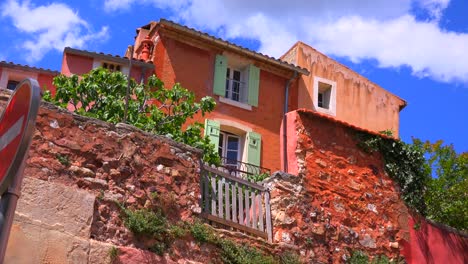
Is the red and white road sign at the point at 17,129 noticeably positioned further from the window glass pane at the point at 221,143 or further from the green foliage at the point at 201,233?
the window glass pane at the point at 221,143

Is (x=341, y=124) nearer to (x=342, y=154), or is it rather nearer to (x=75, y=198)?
(x=342, y=154)

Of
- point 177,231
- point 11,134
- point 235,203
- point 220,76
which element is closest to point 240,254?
point 235,203

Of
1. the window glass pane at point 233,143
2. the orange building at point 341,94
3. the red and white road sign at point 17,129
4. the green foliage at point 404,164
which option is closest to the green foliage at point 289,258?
the green foliage at point 404,164

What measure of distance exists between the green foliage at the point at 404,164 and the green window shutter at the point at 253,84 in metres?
8.07

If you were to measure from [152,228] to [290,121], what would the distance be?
423cm

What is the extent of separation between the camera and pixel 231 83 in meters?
21.1

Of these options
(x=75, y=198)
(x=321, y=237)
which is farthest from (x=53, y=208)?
(x=321, y=237)

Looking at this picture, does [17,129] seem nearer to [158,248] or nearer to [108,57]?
[158,248]

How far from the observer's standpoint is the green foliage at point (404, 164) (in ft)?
41.9

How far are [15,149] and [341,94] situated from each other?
20.6 meters

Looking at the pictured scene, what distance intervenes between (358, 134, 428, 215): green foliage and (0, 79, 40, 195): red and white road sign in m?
9.50

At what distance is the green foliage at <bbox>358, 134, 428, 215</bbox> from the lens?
12758mm

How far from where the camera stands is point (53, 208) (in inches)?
322

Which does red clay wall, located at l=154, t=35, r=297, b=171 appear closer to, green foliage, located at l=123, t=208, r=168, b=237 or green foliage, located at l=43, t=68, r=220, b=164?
green foliage, located at l=43, t=68, r=220, b=164
